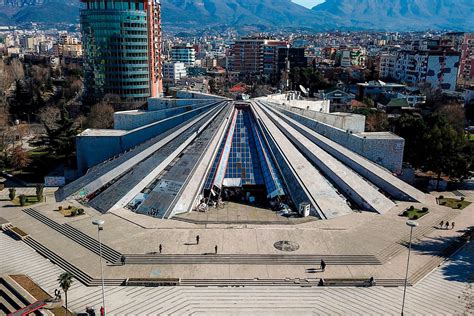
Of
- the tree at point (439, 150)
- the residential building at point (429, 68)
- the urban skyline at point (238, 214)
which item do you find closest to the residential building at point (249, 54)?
the residential building at point (429, 68)

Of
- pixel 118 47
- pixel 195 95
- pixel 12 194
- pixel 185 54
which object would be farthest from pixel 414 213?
pixel 185 54

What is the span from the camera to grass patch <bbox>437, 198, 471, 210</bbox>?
3588cm

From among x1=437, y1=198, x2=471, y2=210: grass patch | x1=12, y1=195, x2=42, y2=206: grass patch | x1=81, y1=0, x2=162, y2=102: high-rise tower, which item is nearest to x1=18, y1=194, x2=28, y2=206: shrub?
x1=12, y1=195, x2=42, y2=206: grass patch

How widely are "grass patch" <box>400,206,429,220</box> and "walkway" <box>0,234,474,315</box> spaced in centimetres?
800

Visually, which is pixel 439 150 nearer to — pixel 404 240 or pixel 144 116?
pixel 404 240

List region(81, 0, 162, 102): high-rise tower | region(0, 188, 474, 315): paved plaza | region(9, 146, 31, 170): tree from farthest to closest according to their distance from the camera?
region(81, 0, 162, 102): high-rise tower < region(9, 146, 31, 170): tree < region(0, 188, 474, 315): paved plaza

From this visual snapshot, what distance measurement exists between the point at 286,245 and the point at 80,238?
1366 cm

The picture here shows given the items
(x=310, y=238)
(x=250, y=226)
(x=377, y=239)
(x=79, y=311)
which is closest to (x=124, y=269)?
(x=79, y=311)

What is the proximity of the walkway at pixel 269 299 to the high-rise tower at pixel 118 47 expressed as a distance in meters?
50.5

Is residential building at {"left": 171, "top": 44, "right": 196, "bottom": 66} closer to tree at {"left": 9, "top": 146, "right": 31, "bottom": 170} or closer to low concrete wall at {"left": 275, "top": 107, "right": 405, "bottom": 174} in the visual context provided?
tree at {"left": 9, "top": 146, "right": 31, "bottom": 170}

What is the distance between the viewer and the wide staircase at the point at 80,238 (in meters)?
26.1

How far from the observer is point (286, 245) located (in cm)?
2742

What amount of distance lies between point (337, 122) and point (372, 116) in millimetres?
15126

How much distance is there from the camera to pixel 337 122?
151 ft
